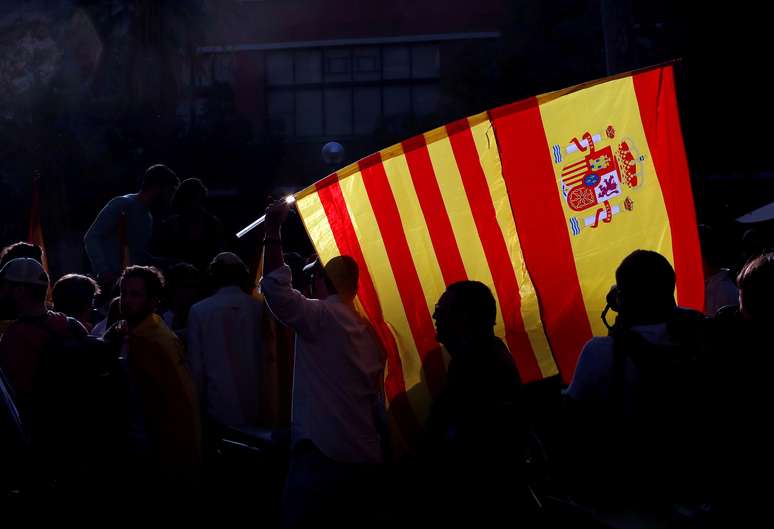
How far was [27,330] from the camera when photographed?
17.5 feet

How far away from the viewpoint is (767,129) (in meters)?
17.2

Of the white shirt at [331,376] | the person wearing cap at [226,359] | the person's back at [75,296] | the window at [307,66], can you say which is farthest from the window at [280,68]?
the white shirt at [331,376]

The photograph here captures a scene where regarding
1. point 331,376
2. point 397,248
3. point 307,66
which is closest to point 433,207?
point 397,248

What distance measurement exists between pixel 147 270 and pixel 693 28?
1331cm

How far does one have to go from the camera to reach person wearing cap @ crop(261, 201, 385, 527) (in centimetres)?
458

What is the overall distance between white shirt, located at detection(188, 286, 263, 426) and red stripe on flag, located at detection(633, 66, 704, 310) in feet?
8.78

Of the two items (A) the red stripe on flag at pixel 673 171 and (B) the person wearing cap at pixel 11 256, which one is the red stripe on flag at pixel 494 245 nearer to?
(A) the red stripe on flag at pixel 673 171

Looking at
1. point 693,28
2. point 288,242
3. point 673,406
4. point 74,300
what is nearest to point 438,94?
point 693,28

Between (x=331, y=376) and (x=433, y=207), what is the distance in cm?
94

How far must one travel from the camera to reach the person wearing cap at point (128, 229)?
7414mm

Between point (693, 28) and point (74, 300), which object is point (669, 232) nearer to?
point (74, 300)

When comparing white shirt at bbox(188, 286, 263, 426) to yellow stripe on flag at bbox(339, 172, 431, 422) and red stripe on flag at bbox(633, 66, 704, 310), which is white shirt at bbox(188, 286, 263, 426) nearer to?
yellow stripe on flag at bbox(339, 172, 431, 422)

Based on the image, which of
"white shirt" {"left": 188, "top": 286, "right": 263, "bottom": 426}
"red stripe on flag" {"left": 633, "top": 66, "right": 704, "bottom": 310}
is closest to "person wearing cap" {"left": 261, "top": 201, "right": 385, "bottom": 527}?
"red stripe on flag" {"left": 633, "top": 66, "right": 704, "bottom": 310}

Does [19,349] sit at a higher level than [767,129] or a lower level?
lower
